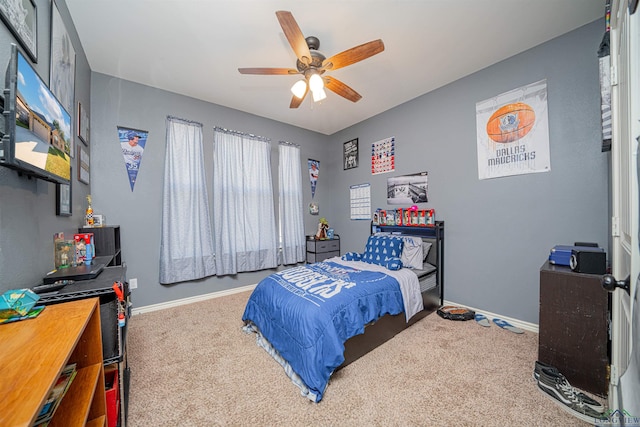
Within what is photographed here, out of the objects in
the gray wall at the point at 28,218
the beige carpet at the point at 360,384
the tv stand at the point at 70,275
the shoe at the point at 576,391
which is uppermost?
the gray wall at the point at 28,218

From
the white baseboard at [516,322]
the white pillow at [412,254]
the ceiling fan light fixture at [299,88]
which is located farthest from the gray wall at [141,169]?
the white baseboard at [516,322]

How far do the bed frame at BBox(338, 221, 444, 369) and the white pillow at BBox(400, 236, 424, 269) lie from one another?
18 cm

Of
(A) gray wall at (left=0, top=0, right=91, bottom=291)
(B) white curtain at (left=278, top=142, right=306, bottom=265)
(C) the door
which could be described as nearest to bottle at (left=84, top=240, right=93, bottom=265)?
(A) gray wall at (left=0, top=0, right=91, bottom=291)

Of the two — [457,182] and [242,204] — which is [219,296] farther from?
[457,182]

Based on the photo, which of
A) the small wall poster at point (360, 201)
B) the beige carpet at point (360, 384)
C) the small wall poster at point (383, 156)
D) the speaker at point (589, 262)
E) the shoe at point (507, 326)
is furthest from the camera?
the small wall poster at point (360, 201)

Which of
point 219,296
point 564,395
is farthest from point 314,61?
point 219,296

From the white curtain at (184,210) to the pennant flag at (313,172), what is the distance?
6.46 ft

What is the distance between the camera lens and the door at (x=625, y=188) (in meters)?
0.78

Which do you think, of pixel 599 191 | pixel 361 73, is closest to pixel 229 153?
pixel 361 73

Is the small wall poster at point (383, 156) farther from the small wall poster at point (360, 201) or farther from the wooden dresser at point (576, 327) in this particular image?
→ the wooden dresser at point (576, 327)

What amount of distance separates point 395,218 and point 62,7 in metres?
3.96

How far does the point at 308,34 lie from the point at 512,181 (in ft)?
8.43

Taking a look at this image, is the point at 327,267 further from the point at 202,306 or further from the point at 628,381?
the point at 628,381

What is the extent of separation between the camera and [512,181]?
2.54m
